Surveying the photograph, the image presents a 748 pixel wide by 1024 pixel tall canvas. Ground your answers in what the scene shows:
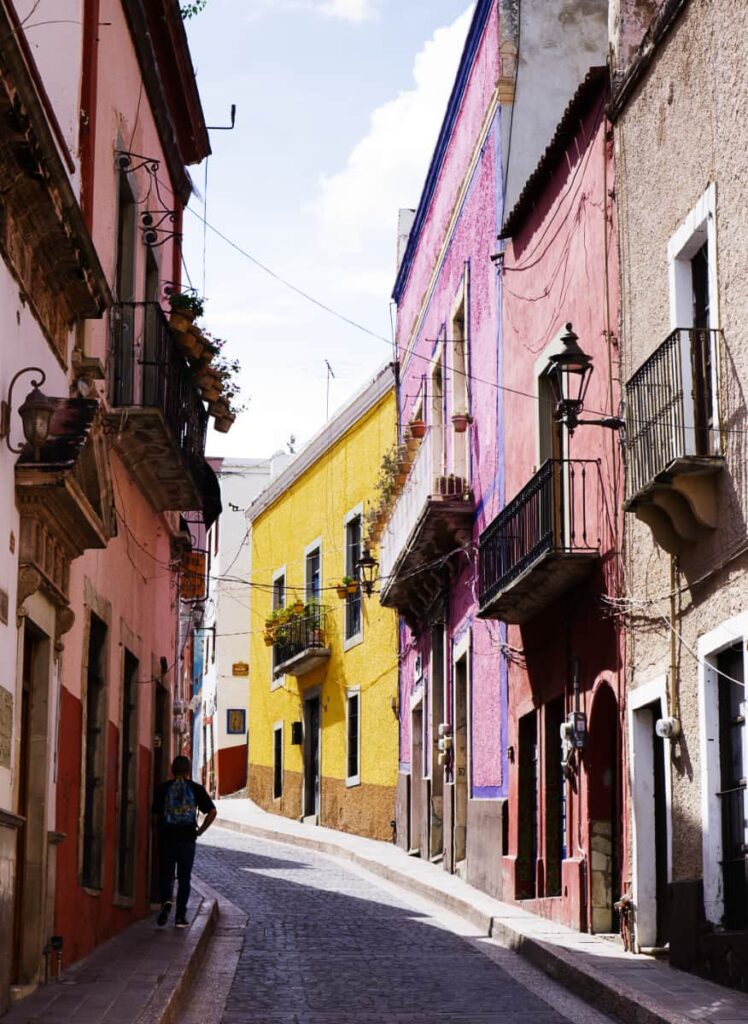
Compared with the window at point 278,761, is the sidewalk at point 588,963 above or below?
below

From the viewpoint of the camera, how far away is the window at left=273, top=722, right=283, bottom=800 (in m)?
34.1

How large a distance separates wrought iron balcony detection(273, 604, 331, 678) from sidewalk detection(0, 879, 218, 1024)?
16.5 meters

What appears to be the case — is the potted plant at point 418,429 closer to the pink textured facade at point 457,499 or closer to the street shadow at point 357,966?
the pink textured facade at point 457,499

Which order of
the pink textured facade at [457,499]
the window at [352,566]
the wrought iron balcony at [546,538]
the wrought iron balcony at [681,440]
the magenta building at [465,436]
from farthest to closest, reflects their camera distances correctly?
the window at [352,566] → the pink textured facade at [457,499] → the magenta building at [465,436] → the wrought iron balcony at [546,538] → the wrought iron balcony at [681,440]

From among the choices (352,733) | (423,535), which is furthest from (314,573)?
(423,535)

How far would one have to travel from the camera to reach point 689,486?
11.0 meters

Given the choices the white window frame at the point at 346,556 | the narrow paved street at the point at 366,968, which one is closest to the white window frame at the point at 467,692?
the narrow paved street at the point at 366,968

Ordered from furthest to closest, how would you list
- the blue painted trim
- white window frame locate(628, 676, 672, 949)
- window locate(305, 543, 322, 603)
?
1. window locate(305, 543, 322, 603)
2. the blue painted trim
3. white window frame locate(628, 676, 672, 949)

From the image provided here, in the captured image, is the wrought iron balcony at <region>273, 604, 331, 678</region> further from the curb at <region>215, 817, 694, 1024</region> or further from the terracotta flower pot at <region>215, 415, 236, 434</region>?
the terracotta flower pot at <region>215, 415, 236, 434</region>

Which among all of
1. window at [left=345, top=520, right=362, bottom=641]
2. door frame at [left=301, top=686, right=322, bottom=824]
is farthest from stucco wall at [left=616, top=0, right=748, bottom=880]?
door frame at [left=301, top=686, right=322, bottom=824]

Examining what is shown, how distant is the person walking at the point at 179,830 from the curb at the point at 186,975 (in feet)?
0.91

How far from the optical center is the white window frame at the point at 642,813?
499 inches

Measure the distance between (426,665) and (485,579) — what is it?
6864mm

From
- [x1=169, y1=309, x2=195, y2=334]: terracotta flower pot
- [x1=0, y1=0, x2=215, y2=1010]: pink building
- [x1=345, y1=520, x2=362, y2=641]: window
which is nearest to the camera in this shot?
[x1=0, y1=0, x2=215, y2=1010]: pink building
